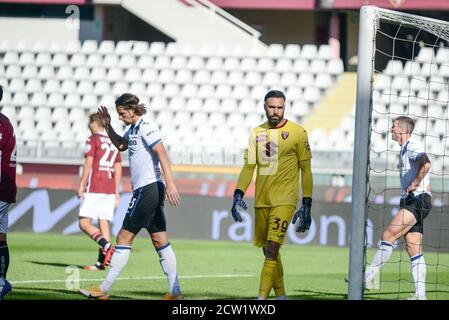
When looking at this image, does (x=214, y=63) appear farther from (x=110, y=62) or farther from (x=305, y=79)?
(x=110, y=62)

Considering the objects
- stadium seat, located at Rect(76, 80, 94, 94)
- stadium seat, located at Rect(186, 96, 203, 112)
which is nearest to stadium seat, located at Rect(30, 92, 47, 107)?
stadium seat, located at Rect(76, 80, 94, 94)

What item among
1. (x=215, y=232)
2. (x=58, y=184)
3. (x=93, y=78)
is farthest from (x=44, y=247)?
(x=93, y=78)

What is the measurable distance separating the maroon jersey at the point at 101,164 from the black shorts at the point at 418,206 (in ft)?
15.0

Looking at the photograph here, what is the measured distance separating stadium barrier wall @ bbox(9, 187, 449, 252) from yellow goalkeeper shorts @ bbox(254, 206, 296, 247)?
911 centimetres

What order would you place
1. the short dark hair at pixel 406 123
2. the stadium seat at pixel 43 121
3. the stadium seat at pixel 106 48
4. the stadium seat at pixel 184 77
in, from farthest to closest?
the stadium seat at pixel 106 48
the stadium seat at pixel 184 77
the stadium seat at pixel 43 121
the short dark hair at pixel 406 123

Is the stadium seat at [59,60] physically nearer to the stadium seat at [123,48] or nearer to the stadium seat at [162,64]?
the stadium seat at [123,48]

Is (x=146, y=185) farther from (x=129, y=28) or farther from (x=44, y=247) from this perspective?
(x=129, y=28)

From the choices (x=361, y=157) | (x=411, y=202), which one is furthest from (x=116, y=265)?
(x=411, y=202)

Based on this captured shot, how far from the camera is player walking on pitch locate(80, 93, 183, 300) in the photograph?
9984 millimetres

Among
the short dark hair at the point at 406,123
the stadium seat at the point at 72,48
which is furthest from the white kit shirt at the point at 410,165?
the stadium seat at the point at 72,48

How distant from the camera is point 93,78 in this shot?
27.0 m

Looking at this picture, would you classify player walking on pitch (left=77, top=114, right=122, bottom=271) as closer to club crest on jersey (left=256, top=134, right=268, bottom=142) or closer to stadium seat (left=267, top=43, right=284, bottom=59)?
club crest on jersey (left=256, top=134, right=268, bottom=142)

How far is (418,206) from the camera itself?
11281mm

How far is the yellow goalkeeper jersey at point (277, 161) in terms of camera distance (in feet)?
31.0
